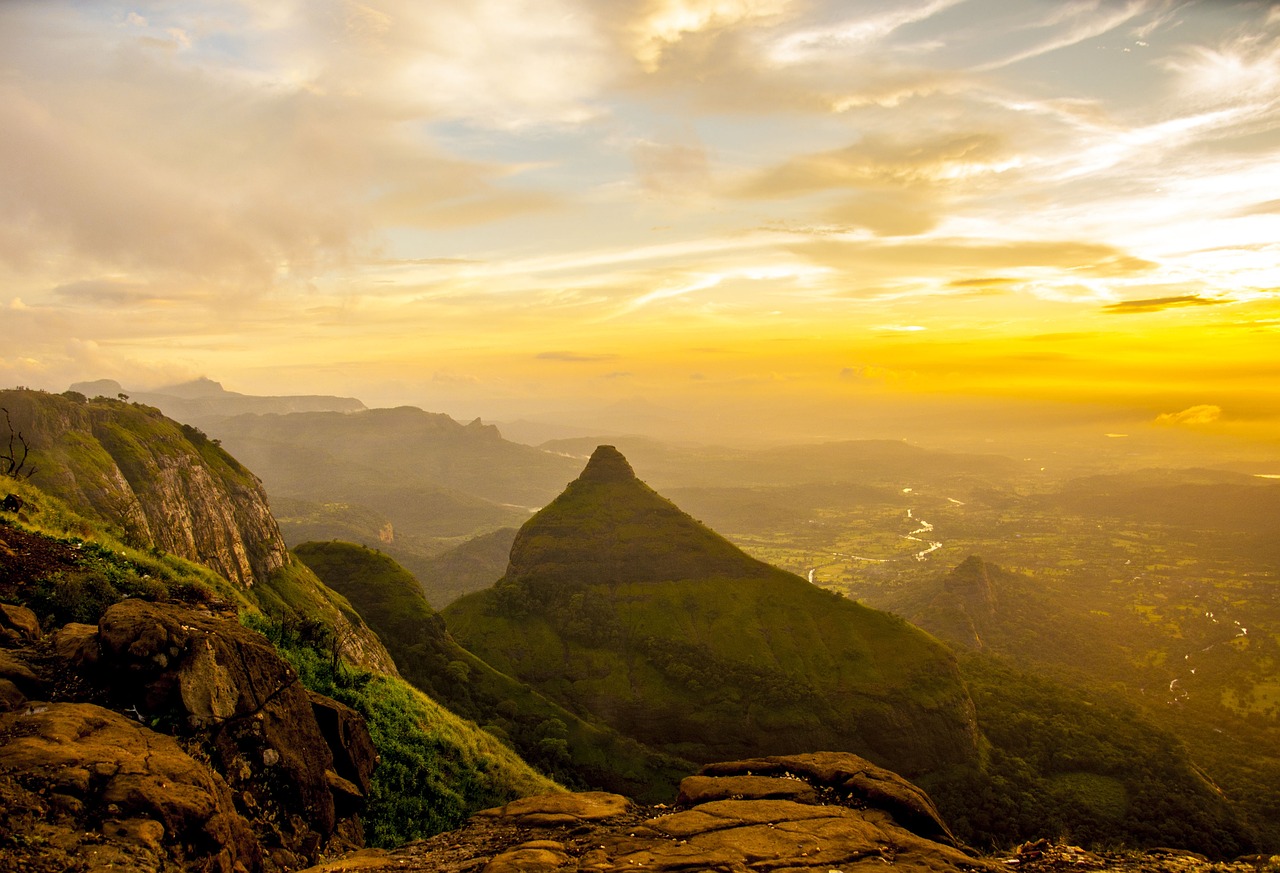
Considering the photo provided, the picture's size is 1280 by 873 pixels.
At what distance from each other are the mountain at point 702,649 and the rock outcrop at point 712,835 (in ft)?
271

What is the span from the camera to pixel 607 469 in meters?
171

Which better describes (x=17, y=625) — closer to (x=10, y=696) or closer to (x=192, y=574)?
(x=10, y=696)

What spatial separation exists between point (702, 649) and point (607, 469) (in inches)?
2597

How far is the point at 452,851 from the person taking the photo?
20.1 m

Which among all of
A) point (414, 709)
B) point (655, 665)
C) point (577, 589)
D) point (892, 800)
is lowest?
point (655, 665)

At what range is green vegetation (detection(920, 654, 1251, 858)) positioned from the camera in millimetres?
90500

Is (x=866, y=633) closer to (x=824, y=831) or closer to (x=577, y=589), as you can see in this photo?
(x=577, y=589)

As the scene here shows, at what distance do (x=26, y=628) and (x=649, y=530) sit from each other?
136m

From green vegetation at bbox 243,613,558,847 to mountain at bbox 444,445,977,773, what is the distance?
71.1 metres

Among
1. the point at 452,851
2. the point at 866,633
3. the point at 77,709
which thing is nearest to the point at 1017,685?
the point at 866,633

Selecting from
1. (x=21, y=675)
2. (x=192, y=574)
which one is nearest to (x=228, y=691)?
(x=21, y=675)

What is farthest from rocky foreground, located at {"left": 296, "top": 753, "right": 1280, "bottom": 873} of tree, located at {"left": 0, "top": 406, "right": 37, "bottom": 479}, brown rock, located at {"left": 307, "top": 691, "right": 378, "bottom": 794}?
tree, located at {"left": 0, "top": 406, "right": 37, "bottom": 479}

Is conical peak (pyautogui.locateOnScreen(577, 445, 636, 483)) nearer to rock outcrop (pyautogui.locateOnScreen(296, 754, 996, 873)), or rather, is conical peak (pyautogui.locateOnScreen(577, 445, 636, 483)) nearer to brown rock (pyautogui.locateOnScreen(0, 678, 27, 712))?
rock outcrop (pyautogui.locateOnScreen(296, 754, 996, 873))

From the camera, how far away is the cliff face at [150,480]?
194 ft
